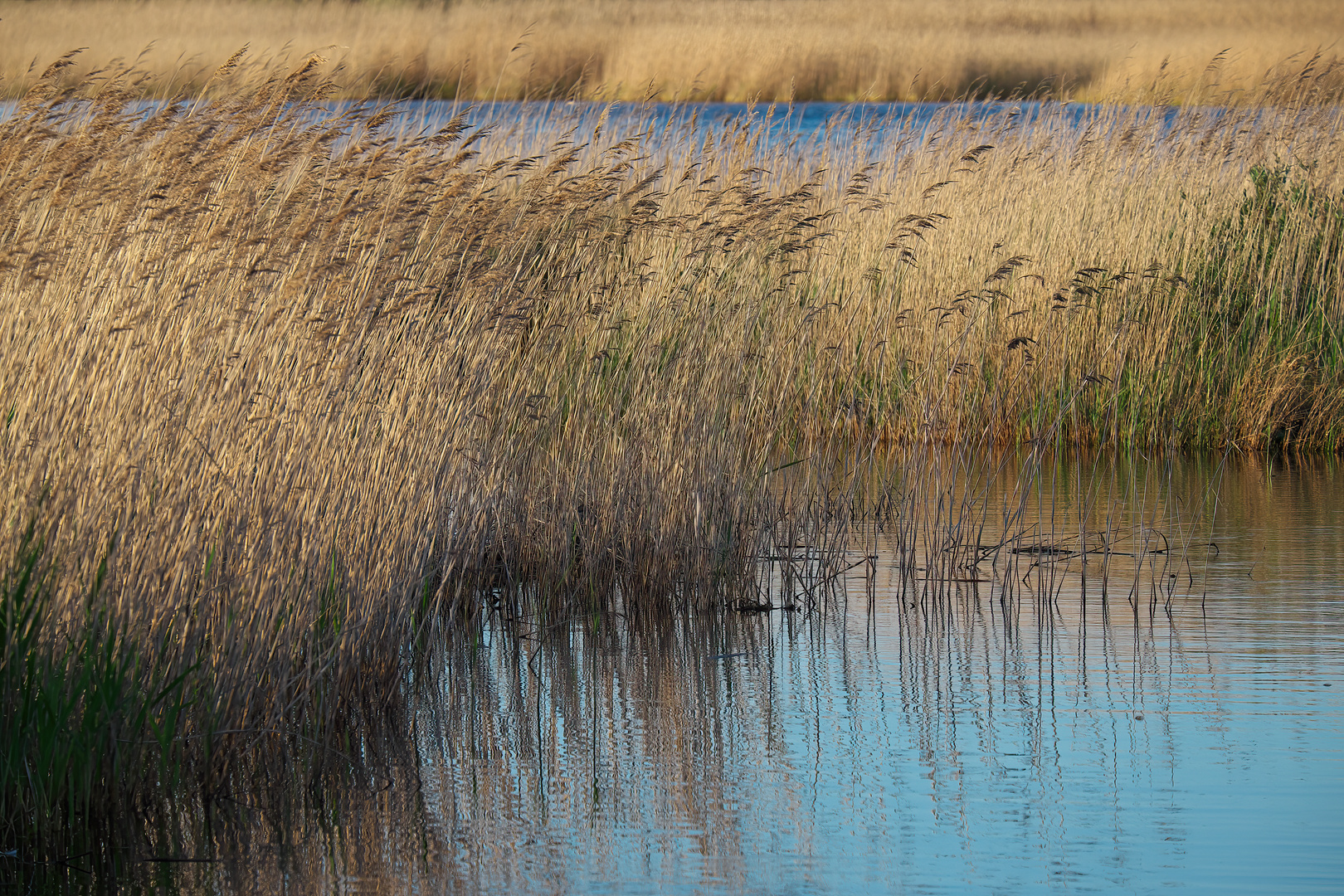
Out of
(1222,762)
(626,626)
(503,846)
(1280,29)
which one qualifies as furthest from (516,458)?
(1280,29)

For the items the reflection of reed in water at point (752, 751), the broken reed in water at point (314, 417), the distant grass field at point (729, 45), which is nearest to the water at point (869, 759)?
the reflection of reed in water at point (752, 751)

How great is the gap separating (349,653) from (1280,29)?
37.5 m

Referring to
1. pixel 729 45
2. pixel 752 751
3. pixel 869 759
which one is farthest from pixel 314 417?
pixel 729 45

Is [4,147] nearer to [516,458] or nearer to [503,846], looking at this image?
[516,458]

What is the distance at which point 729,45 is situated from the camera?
92.9ft

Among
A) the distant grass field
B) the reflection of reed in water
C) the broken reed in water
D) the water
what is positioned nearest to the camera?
the water

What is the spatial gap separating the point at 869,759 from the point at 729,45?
2547 centimetres

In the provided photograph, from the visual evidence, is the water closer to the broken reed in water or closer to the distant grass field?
the broken reed in water

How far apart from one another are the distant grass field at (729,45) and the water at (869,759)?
2591 mm

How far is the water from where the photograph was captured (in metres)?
3.45

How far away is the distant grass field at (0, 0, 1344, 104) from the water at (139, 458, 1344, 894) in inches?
102

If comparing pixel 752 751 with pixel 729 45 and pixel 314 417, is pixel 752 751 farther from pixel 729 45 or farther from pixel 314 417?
pixel 729 45

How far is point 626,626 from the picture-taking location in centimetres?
590

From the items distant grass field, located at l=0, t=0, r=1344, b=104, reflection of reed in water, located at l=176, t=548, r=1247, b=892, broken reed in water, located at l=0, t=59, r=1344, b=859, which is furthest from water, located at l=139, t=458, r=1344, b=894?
distant grass field, located at l=0, t=0, r=1344, b=104
